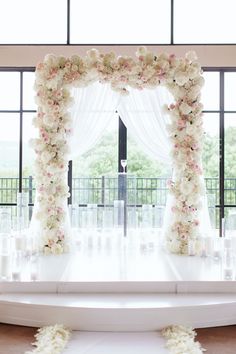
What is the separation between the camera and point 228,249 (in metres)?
4.34

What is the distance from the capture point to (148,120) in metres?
5.77

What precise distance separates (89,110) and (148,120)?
0.86 m

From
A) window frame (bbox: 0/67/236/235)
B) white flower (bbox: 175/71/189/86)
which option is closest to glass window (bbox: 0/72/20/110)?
window frame (bbox: 0/67/236/235)

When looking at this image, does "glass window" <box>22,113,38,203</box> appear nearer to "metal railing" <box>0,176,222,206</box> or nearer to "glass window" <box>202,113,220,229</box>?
"metal railing" <box>0,176,222,206</box>

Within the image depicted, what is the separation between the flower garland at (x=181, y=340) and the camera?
10.2 ft

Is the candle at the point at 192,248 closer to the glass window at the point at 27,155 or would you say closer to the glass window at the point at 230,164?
the glass window at the point at 230,164

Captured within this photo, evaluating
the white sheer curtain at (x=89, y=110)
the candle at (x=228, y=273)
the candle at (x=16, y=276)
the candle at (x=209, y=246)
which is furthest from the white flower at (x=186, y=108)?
the candle at (x=16, y=276)
